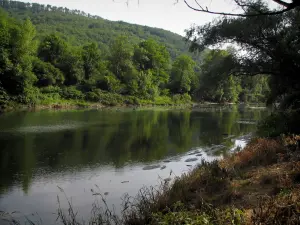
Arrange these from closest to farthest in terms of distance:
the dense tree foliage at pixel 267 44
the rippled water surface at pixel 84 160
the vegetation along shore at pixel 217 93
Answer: the vegetation along shore at pixel 217 93, the rippled water surface at pixel 84 160, the dense tree foliage at pixel 267 44

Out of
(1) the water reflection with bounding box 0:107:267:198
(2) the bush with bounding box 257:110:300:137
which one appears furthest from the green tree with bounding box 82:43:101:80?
(2) the bush with bounding box 257:110:300:137

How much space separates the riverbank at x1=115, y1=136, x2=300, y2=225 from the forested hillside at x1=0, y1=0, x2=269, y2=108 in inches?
479

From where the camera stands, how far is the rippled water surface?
10.1 metres

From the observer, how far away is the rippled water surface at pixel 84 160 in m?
10.1

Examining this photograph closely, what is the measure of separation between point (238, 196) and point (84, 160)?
9908mm

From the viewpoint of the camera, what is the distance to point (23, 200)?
9609 mm

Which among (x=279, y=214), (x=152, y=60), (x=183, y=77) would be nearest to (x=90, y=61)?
(x=152, y=60)

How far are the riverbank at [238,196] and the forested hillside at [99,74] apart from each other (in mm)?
12161

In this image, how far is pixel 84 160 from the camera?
15281mm

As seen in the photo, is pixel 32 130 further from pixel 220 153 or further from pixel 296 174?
pixel 296 174

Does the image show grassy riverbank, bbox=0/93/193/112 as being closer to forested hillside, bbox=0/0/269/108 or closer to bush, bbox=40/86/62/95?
forested hillside, bbox=0/0/269/108

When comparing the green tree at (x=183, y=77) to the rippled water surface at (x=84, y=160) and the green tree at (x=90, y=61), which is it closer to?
the green tree at (x=90, y=61)

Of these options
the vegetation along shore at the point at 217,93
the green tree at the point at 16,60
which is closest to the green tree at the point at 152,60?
the vegetation along shore at the point at 217,93

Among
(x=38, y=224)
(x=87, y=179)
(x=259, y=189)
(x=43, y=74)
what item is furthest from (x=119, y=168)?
(x=43, y=74)
